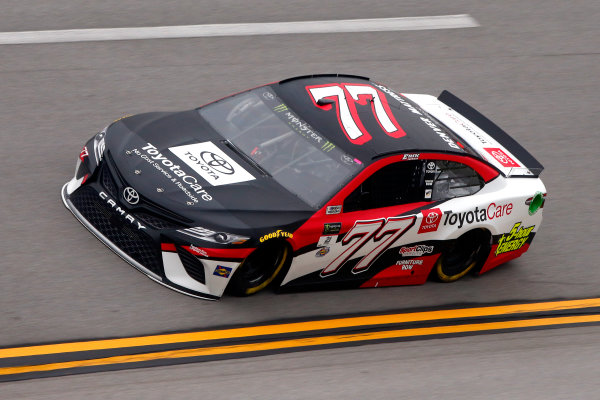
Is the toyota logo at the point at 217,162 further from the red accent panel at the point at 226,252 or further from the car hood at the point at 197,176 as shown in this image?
the red accent panel at the point at 226,252

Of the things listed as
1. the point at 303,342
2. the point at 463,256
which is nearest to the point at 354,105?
the point at 463,256

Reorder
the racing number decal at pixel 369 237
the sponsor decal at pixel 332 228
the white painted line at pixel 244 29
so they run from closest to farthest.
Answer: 1. the sponsor decal at pixel 332 228
2. the racing number decal at pixel 369 237
3. the white painted line at pixel 244 29

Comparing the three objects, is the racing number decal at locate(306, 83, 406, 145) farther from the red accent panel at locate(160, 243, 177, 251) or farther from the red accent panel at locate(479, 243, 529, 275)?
the red accent panel at locate(160, 243, 177, 251)

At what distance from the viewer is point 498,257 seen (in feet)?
26.0

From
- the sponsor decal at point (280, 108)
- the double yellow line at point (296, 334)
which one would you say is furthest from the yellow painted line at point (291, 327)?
the sponsor decal at point (280, 108)

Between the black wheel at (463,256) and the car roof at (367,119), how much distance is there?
30.4 inches

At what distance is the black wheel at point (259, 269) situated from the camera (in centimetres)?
679

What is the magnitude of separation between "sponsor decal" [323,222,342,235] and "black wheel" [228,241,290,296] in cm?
32

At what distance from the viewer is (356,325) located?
7035mm

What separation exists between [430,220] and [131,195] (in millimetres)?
2420

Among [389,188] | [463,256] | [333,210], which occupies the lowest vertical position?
[463,256]

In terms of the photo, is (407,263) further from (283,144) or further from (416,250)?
(283,144)

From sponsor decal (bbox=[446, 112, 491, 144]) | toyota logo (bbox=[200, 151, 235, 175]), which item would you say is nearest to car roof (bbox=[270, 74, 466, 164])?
sponsor decal (bbox=[446, 112, 491, 144])

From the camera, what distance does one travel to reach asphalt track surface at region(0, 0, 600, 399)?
21.2ft
